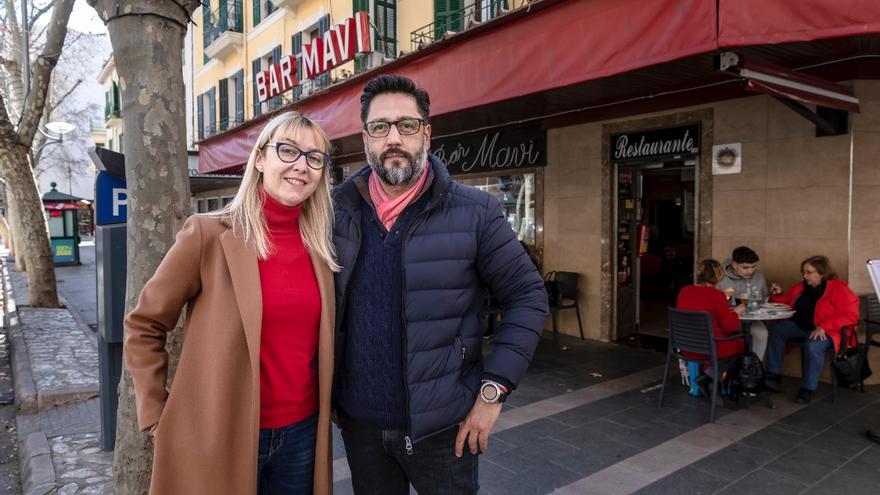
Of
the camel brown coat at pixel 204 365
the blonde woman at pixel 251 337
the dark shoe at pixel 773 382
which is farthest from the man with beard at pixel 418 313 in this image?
the dark shoe at pixel 773 382

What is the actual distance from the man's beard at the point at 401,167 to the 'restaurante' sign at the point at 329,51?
7.14 m

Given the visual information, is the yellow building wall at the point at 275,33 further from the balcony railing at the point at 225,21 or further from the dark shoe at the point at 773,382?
the dark shoe at the point at 773,382

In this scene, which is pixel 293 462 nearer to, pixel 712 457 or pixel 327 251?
pixel 327 251

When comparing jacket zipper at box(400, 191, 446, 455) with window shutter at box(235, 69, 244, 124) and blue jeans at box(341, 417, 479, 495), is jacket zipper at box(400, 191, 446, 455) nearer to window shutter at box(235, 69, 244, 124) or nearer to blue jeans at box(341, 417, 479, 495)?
blue jeans at box(341, 417, 479, 495)

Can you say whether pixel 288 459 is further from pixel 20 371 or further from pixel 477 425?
pixel 20 371

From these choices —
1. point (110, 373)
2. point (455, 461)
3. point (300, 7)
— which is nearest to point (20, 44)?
point (300, 7)

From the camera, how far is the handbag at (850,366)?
4.93 m

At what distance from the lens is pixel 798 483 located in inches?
140

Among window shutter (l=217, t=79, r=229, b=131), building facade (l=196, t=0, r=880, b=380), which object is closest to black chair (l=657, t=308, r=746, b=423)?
building facade (l=196, t=0, r=880, b=380)

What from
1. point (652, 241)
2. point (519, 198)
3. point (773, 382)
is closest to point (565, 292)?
point (519, 198)

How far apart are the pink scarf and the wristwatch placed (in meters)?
0.60

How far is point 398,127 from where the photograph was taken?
1.88 metres

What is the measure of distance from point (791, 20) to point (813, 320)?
302 cm

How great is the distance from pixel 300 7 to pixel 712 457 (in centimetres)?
1237
